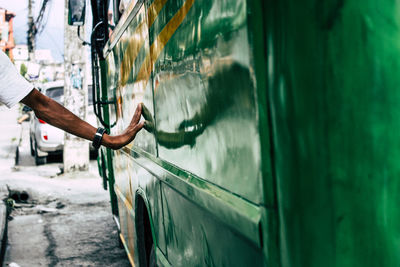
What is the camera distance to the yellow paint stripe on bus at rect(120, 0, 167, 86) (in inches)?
79.9

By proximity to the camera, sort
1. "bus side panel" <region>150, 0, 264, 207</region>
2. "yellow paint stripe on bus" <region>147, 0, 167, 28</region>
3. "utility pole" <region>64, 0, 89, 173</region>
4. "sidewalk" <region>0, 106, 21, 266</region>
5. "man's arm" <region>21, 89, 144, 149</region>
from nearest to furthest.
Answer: "bus side panel" <region>150, 0, 264, 207</region> → "yellow paint stripe on bus" <region>147, 0, 167, 28</region> → "man's arm" <region>21, 89, 144, 149</region> → "sidewalk" <region>0, 106, 21, 266</region> → "utility pole" <region>64, 0, 89, 173</region>

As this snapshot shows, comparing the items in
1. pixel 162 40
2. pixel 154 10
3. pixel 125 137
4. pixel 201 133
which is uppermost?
pixel 154 10

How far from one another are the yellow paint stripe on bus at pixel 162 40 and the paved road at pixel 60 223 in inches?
111

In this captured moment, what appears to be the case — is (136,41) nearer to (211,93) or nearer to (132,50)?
(132,50)

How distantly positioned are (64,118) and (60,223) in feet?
14.2

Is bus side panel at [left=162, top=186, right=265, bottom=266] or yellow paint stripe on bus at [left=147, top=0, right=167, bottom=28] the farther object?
yellow paint stripe on bus at [left=147, top=0, right=167, bottom=28]

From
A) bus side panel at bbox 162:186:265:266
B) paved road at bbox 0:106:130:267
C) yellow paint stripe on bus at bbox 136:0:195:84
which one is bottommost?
paved road at bbox 0:106:130:267

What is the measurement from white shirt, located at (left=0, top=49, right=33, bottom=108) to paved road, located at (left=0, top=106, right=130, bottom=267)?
294cm

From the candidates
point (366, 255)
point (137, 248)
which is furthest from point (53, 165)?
point (366, 255)

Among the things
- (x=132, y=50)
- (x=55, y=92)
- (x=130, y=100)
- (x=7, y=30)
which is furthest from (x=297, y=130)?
(x=7, y=30)

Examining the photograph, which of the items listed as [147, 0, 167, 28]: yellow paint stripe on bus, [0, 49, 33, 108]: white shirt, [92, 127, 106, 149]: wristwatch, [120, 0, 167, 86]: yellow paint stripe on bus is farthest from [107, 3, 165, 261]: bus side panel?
[0, 49, 33, 108]: white shirt

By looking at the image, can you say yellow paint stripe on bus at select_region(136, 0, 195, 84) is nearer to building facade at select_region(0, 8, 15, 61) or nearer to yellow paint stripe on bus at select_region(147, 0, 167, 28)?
yellow paint stripe on bus at select_region(147, 0, 167, 28)

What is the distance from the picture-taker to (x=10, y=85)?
2090mm

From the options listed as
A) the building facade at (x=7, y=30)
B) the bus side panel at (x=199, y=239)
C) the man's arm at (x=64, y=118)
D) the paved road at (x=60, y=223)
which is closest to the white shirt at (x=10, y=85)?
the man's arm at (x=64, y=118)
